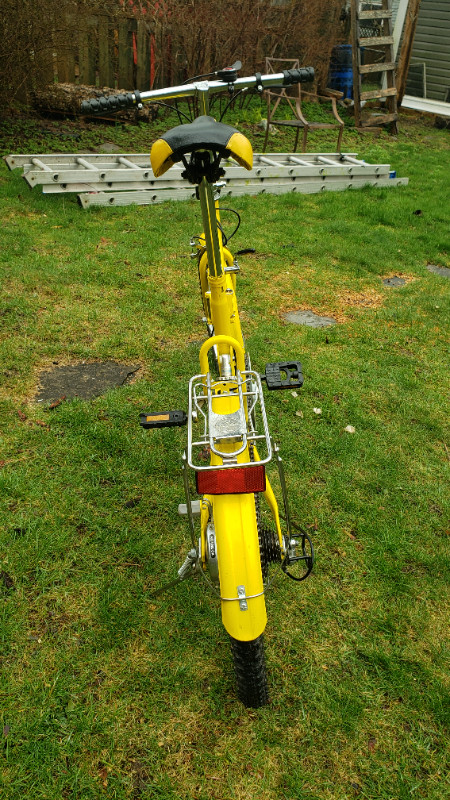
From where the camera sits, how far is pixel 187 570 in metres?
2.36

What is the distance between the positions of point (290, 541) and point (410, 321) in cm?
354

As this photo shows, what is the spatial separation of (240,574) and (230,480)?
1.07 feet

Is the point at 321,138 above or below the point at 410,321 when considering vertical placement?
above

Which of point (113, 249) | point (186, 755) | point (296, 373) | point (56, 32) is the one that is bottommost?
point (186, 755)

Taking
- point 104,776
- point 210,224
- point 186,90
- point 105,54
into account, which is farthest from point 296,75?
point 105,54

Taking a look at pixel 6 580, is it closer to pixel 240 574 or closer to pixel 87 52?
pixel 240 574

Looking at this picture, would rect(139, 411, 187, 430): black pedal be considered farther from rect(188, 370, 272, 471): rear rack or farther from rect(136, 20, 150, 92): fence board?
rect(136, 20, 150, 92): fence board

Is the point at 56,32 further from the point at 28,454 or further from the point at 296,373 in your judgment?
the point at 296,373

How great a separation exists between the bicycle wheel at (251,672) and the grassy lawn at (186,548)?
0.24ft

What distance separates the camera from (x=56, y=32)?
8094mm

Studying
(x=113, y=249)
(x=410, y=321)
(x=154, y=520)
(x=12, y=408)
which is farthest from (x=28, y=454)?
(x=410, y=321)

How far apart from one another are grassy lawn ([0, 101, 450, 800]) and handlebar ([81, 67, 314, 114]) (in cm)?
183

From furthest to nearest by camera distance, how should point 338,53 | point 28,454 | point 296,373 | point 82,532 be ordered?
point 338,53 → point 28,454 → point 82,532 → point 296,373

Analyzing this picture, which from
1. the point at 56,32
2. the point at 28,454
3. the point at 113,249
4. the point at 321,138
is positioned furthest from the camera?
the point at 321,138
